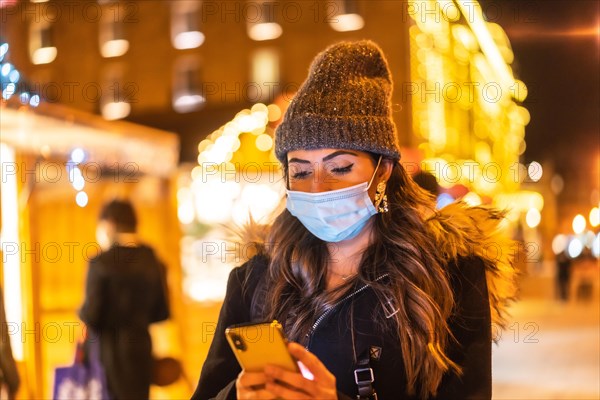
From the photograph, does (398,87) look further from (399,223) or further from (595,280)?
(399,223)

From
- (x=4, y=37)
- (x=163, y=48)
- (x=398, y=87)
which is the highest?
(x=163, y=48)

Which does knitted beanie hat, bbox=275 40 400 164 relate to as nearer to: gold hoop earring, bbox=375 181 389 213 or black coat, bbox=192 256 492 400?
gold hoop earring, bbox=375 181 389 213

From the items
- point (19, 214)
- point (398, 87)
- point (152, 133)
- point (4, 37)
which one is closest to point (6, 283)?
point (19, 214)

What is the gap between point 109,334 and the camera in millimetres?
5371

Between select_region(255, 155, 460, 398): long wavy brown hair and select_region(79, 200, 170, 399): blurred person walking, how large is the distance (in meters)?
3.37

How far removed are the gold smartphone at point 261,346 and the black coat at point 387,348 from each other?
0.28 m

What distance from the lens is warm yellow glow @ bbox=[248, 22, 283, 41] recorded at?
20.0 meters

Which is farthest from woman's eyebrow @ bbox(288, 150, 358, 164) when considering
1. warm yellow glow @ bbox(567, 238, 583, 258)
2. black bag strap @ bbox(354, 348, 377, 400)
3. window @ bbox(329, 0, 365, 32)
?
window @ bbox(329, 0, 365, 32)

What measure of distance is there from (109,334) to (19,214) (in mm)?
1123

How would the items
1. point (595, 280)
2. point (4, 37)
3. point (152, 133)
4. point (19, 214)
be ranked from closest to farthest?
point (4, 37) → point (19, 214) → point (152, 133) → point (595, 280)

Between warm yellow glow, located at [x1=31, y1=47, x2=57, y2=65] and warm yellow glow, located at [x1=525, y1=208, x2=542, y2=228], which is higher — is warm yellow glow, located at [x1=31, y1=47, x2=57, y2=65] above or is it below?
above

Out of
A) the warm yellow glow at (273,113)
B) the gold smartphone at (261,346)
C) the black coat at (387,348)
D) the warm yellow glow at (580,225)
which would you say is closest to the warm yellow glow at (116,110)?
the warm yellow glow at (273,113)

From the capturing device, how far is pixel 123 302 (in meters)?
5.48

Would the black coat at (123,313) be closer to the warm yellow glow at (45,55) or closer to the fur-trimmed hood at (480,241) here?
the fur-trimmed hood at (480,241)
